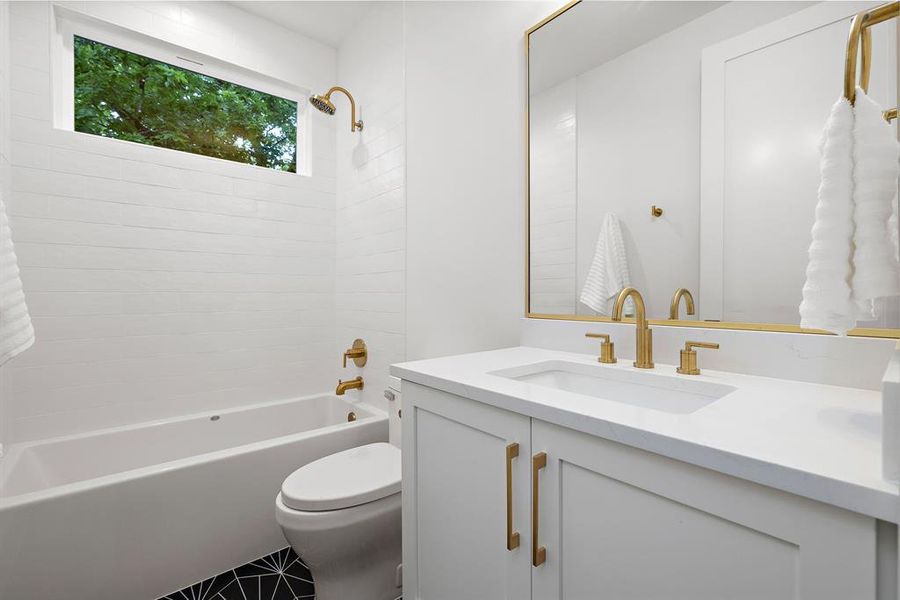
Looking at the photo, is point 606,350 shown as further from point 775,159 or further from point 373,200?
point 373,200

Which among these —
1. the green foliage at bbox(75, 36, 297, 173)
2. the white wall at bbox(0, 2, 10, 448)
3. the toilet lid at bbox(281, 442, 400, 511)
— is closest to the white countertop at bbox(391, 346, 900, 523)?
the toilet lid at bbox(281, 442, 400, 511)

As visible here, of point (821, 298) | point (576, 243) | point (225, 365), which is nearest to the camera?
point (821, 298)

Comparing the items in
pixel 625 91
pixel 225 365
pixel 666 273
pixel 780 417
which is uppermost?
pixel 625 91

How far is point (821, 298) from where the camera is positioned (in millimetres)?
636

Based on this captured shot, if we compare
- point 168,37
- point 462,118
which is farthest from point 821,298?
point 168,37

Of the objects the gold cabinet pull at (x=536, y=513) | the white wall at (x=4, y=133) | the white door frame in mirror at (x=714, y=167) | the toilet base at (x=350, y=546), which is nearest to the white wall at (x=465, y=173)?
the white door frame in mirror at (x=714, y=167)

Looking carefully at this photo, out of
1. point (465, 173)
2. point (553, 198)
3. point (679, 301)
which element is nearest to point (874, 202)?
point (679, 301)

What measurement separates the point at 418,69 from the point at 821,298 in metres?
1.86

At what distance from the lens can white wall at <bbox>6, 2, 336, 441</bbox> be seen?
183 cm

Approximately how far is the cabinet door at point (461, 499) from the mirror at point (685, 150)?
2.06 ft

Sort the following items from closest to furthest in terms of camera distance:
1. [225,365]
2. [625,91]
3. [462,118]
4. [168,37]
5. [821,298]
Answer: [821,298] → [625,91] → [462,118] → [168,37] → [225,365]

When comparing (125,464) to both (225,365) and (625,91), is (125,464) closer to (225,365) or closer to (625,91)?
(225,365)

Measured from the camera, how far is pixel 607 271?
1.31 metres

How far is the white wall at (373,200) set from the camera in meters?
2.10
